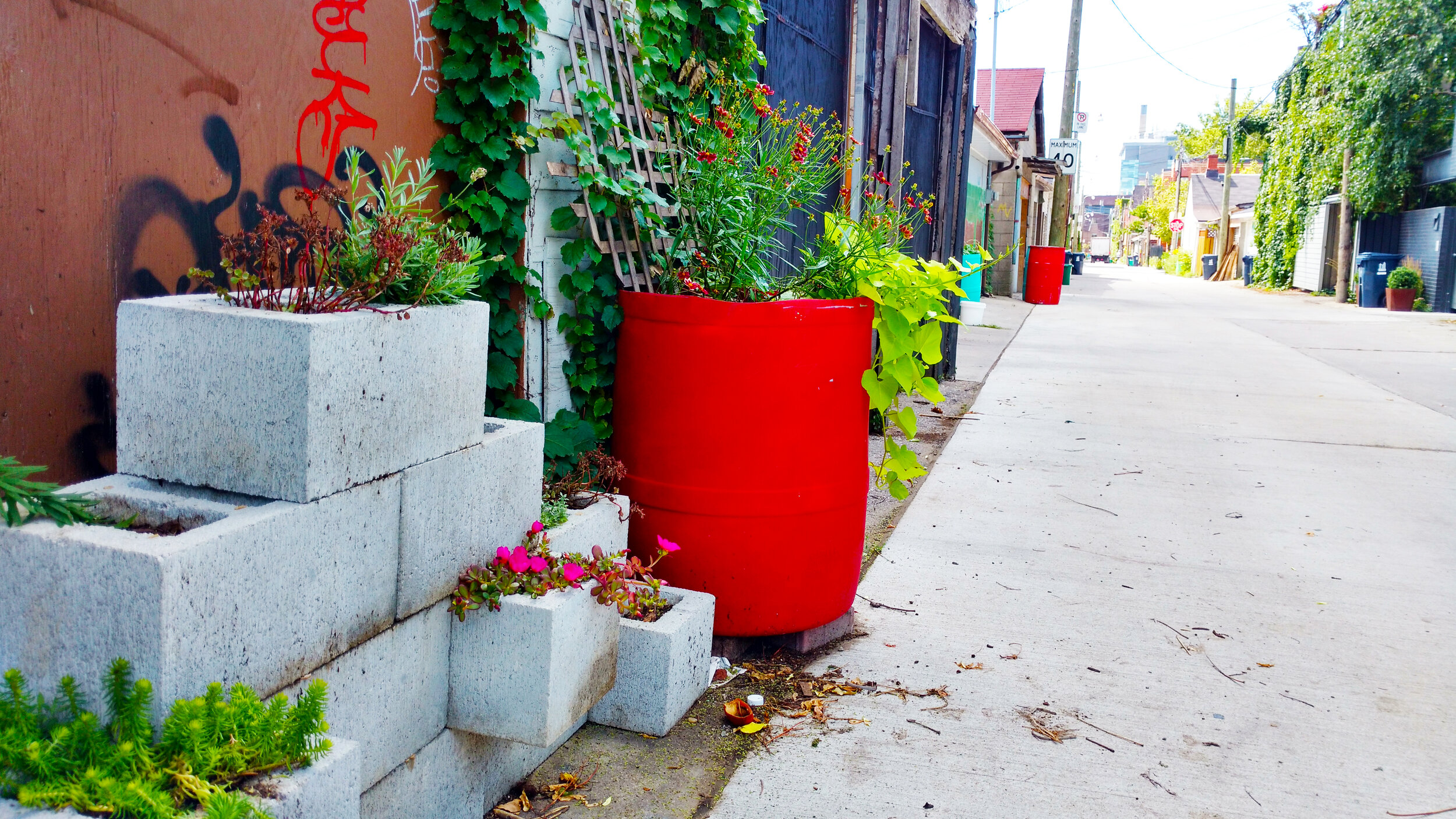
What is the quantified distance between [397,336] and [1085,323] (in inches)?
618

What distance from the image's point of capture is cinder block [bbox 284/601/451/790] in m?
1.93

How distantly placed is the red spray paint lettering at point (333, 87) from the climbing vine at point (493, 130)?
0.26 meters

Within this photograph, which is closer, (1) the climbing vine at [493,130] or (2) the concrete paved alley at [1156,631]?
(2) the concrete paved alley at [1156,631]

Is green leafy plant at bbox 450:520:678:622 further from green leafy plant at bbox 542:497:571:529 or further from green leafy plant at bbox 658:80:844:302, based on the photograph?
green leafy plant at bbox 658:80:844:302

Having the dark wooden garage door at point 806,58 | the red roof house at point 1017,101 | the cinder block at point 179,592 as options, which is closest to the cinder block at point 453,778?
the cinder block at point 179,592

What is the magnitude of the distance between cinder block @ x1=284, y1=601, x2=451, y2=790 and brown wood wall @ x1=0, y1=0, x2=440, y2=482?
69 cm

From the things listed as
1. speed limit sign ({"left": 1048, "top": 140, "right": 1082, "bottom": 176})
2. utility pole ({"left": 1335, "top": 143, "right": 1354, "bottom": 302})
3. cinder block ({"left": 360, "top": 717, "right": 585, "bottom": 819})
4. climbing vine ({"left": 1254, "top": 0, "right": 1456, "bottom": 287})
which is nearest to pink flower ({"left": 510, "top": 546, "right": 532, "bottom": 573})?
cinder block ({"left": 360, "top": 717, "right": 585, "bottom": 819})

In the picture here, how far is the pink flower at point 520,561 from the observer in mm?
2260

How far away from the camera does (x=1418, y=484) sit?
5762 millimetres

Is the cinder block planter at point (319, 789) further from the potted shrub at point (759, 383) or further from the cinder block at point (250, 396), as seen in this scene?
the potted shrub at point (759, 383)

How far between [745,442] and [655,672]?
72cm

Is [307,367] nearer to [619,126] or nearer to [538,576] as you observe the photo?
[538,576]

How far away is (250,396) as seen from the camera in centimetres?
177

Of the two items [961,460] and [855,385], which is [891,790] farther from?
[961,460]
